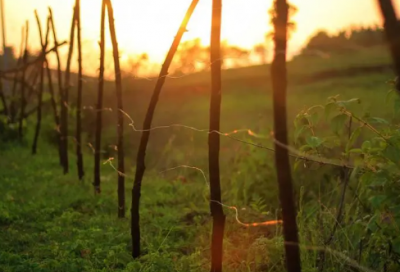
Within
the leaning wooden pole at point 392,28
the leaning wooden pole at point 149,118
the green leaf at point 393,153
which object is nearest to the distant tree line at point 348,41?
the leaning wooden pole at point 392,28

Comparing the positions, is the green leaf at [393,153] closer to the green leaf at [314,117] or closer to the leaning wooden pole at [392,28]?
the green leaf at [314,117]

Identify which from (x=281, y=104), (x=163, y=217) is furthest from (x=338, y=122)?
(x=163, y=217)

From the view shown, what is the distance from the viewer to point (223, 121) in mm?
18688

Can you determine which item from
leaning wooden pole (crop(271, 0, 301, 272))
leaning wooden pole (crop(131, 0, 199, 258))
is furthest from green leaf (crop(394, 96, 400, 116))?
leaning wooden pole (crop(131, 0, 199, 258))

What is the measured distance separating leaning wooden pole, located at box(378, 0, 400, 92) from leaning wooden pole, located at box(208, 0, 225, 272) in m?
1.69

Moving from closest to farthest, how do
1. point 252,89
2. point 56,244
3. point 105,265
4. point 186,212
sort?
point 105,265 → point 56,244 → point 186,212 → point 252,89

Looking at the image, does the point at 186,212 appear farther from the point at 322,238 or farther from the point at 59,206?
the point at 322,238

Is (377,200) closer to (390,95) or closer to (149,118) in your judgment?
(390,95)

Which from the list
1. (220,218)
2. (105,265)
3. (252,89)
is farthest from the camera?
(252,89)

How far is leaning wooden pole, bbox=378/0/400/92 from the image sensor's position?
5.20ft

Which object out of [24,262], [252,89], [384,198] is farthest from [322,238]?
[252,89]

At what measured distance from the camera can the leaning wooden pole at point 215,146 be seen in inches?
129

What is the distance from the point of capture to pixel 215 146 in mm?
3293

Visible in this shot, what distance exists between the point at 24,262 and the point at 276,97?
103 inches
